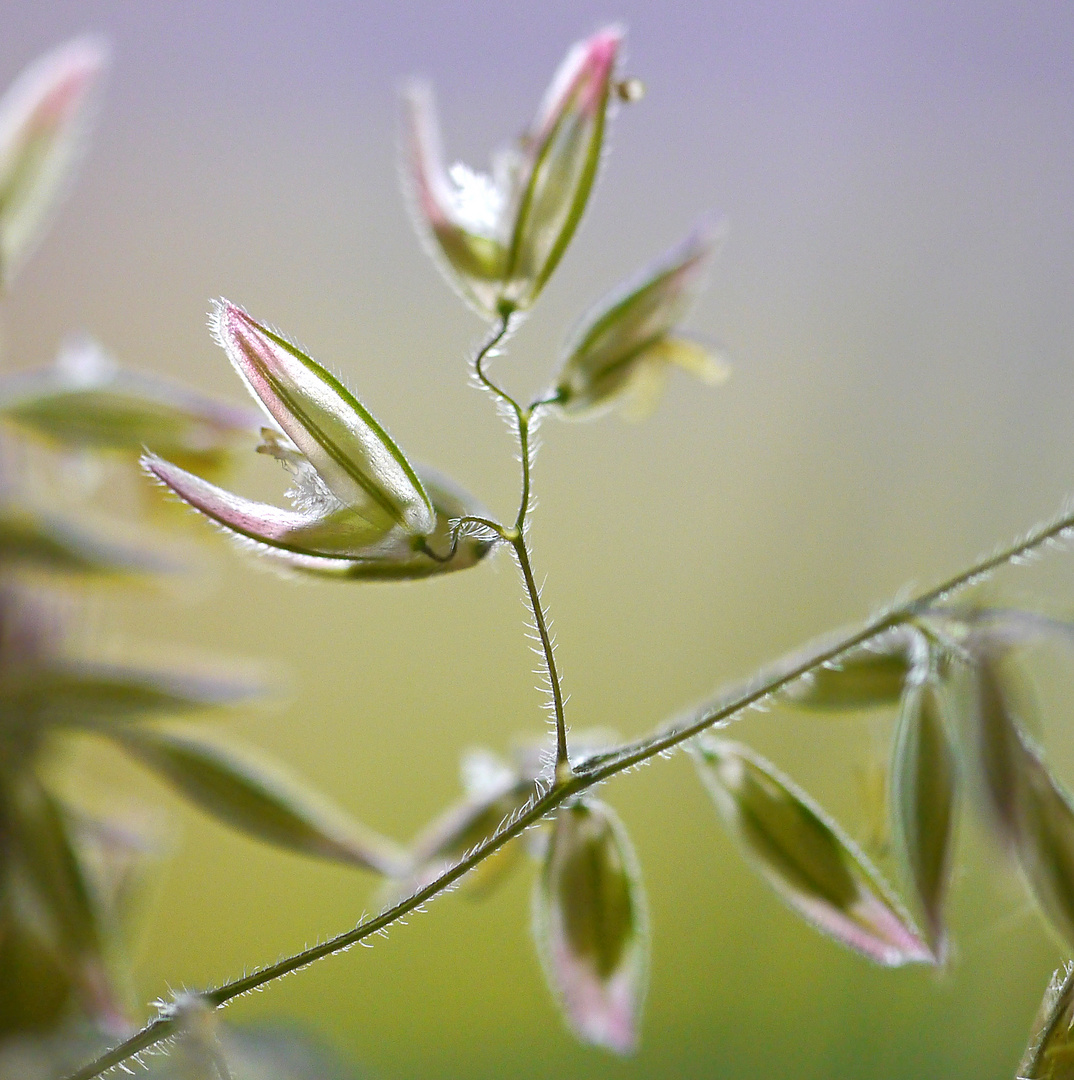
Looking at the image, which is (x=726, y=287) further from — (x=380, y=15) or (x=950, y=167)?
(x=380, y=15)

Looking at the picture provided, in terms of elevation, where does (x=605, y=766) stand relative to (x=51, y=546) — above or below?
below

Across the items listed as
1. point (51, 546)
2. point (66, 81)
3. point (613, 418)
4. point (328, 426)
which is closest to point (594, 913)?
point (328, 426)

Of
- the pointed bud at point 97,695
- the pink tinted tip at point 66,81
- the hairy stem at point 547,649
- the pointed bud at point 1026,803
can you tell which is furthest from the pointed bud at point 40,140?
the pointed bud at point 1026,803

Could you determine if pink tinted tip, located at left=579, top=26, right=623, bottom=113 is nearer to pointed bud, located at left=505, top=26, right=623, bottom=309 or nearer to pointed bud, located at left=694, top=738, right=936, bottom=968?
pointed bud, located at left=505, top=26, right=623, bottom=309

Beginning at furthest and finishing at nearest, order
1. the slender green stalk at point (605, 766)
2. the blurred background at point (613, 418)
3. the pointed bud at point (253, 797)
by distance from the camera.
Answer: the blurred background at point (613, 418), the pointed bud at point (253, 797), the slender green stalk at point (605, 766)

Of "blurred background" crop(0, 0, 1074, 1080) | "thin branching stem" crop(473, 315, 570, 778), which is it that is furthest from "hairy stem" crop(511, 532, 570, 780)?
"blurred background" crop(0, 0, 1074, 1080)

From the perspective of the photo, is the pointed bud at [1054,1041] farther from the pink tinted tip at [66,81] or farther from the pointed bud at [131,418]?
the pink tinted tip at [66,81]

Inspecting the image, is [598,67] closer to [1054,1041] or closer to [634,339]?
[634,339]
